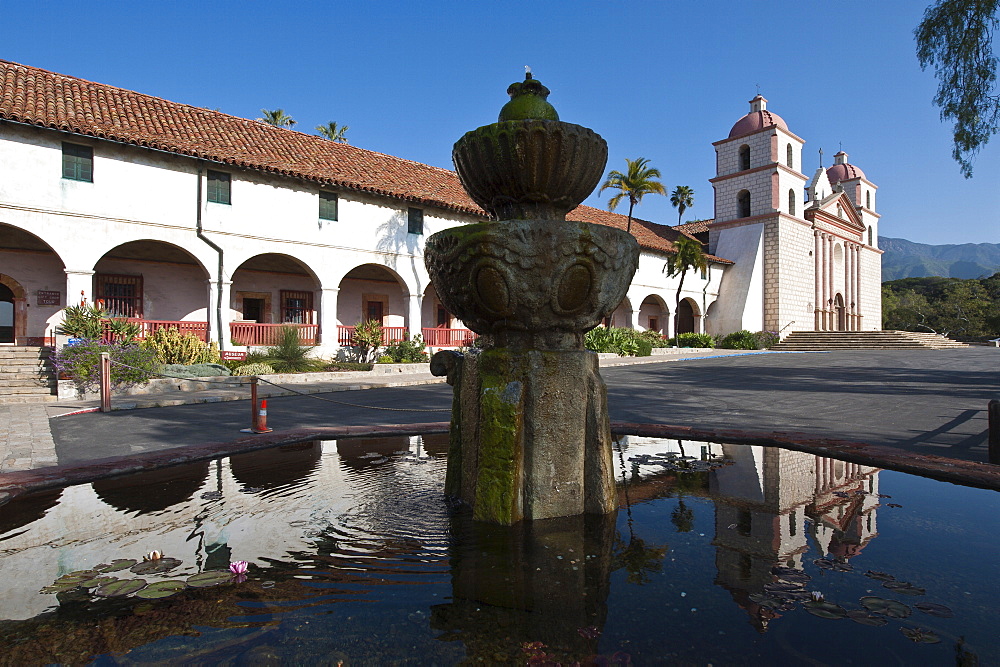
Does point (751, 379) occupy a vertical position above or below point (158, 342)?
below

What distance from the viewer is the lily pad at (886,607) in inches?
76.4

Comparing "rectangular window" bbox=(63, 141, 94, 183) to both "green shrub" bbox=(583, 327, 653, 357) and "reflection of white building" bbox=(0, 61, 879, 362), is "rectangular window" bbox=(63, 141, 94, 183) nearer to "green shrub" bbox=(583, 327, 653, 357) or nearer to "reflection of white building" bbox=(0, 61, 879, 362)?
"reflection of white building" bbox=(0, 61, 879, 362)

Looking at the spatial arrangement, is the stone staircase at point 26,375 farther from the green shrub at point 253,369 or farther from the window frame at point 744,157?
the window frame at point 744,157

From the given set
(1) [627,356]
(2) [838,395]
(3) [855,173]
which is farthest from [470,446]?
(3) [855,173]

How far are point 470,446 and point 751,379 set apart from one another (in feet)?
41.6

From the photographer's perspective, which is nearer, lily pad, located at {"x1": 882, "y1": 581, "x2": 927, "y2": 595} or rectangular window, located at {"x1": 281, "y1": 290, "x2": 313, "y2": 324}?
lily pad, located at {"x1": 882, "y1": 581, "x2": 927, "y2": 595}

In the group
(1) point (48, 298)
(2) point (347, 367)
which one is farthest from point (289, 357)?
(1) point (48, 298)

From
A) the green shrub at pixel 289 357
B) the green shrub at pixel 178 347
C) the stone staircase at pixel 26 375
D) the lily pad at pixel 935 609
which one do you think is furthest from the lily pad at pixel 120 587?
the green shrub at pixel 289 357

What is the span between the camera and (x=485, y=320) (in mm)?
3230

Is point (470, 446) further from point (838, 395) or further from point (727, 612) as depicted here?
point (838, 395)

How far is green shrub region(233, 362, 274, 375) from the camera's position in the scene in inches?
534

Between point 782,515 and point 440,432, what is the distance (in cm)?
355

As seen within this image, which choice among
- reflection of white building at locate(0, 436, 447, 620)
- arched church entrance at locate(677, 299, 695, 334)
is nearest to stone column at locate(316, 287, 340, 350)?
reflection of white building at locate(0, 436, 447, 620)

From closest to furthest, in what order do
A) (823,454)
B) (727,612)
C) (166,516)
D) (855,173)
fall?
(727,612)
(166,516)
(823,454)
(855,173)
